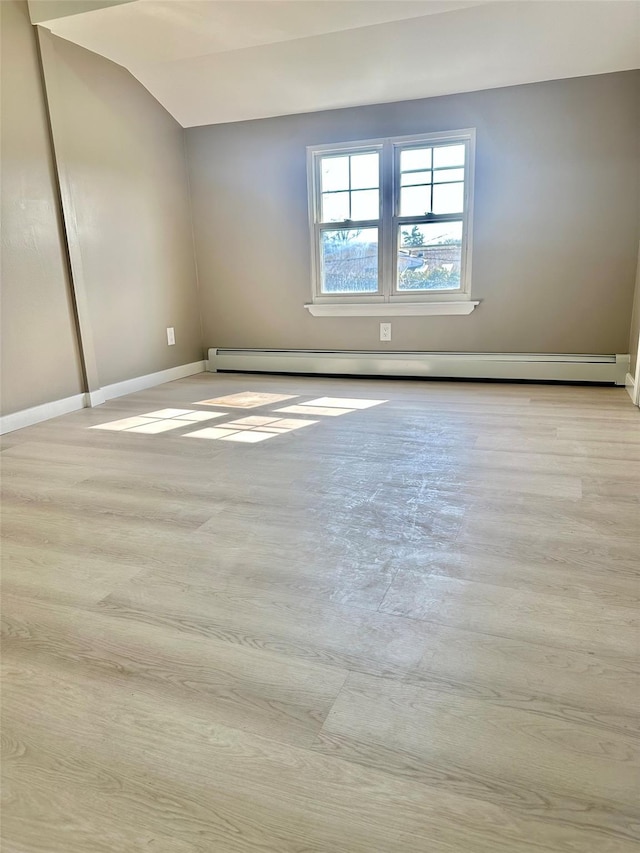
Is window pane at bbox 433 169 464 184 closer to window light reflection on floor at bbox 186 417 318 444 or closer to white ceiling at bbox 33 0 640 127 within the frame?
white ceiling at bbox 33 0 640 127

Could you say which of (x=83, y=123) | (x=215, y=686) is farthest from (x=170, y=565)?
(x=83, y=123)

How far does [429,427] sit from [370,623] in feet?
4.96

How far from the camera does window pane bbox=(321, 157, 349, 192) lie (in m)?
3.67

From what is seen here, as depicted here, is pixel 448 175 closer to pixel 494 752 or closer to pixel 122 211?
pixel 122 211

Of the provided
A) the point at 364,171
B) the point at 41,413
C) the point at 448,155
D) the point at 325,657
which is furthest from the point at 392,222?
the point at 325,657

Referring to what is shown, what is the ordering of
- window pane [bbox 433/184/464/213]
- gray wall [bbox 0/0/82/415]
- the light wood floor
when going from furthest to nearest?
window pane [bbox 433/184/464/213] < gray wall [bbox 0/0/82/415] < the light wood floor

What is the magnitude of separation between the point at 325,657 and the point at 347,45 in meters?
3.29

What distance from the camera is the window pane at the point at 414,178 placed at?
348 cm

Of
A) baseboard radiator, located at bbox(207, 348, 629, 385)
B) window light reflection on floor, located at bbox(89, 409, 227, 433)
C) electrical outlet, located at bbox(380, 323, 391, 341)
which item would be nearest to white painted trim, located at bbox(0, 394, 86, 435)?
window light reflection on floor, located at bbox(89, 409, 227, 433)

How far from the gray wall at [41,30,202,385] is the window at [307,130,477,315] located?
3.35ft

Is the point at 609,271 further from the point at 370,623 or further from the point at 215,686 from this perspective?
the point at 215,686

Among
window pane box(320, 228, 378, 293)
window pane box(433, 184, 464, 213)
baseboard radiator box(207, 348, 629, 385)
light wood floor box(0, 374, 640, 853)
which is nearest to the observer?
light wood floor box(0, 374, 640, 853)

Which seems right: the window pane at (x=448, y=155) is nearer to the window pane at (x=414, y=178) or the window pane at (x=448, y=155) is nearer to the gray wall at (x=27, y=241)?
the window pane at (x=414, y=178)

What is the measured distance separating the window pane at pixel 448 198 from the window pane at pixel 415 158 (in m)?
0.17
